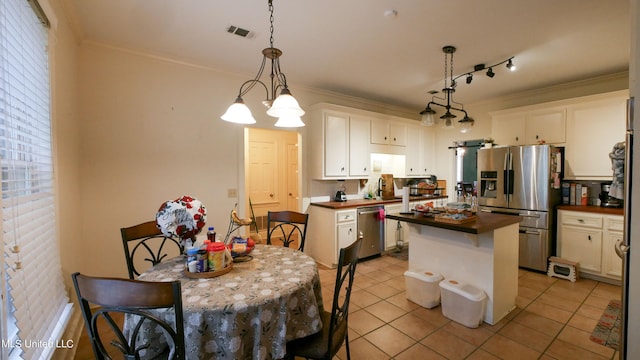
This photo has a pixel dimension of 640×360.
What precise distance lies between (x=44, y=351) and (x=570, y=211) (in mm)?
5211

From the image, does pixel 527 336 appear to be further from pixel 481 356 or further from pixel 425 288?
pixel 425 288

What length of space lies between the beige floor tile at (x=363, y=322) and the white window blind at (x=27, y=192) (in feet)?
6.73

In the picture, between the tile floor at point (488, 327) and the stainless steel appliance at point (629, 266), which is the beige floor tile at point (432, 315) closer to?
the tile floor at point (488, 327)

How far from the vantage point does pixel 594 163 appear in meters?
3.57

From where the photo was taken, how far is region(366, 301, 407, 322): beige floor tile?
2562mm

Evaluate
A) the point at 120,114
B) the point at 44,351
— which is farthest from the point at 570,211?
the point at 120,114

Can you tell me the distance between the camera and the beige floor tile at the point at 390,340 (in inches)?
83.2

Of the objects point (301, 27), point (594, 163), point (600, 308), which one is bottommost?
point (600, 308)

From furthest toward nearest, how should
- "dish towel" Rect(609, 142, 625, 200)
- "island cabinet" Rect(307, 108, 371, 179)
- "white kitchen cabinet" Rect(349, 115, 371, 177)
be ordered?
"white kitchen cabinet" Rect(349, 115, 371, 177)
"island cabinet" Rect(307, 108, 371, 179)
"dish towel" Rect(609, 142, 625, 200)

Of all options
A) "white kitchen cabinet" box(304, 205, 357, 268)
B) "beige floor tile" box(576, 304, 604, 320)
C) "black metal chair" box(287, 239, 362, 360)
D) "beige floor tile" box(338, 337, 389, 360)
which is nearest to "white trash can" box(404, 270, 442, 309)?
"beige floor tile" box(338, 337, 389, 360)

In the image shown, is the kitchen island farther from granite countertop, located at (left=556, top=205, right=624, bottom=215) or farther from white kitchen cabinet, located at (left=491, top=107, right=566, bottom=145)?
white kitchen cabinet, located at (left=491, top=107, right=566, bottom=145)

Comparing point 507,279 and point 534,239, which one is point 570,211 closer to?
point 534,239

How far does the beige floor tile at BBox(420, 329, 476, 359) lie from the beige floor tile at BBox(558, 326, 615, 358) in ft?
2.70

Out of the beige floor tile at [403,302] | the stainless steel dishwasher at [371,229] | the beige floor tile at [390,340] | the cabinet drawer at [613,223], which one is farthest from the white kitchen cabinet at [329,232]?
the cabinet drawer at [613,223]
